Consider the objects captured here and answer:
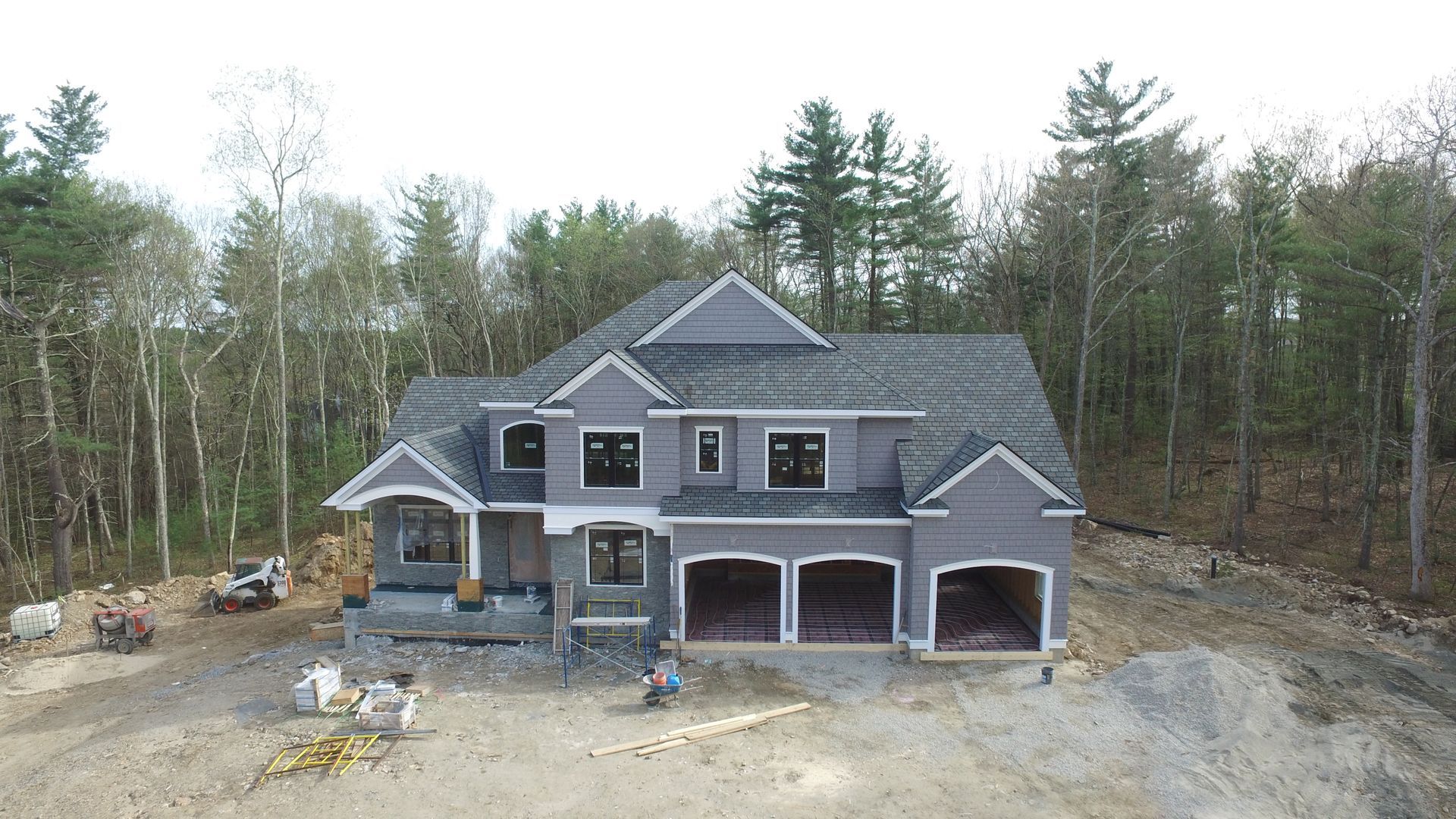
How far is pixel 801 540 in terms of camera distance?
50.3ft

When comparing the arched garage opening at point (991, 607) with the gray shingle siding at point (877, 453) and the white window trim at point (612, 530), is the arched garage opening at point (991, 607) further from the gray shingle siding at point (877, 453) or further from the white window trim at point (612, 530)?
the white window trim at point (612, 530)

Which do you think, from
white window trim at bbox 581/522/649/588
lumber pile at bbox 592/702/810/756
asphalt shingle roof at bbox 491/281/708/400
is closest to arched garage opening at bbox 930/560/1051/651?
lumber pile at bbox 592/702/810/756

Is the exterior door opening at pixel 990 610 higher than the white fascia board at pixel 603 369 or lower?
lower

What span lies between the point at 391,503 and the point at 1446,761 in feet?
72.0

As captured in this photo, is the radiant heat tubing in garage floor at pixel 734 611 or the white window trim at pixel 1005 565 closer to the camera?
the white window trim at pixel 1005 565

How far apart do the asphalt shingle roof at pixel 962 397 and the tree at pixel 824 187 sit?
48.5 ft

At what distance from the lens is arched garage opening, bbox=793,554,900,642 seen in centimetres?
1545

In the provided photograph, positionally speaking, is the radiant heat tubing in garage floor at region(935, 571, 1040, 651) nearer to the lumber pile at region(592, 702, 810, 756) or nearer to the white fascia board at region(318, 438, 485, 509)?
the lumber pile at region(592, 702, 810, 756)

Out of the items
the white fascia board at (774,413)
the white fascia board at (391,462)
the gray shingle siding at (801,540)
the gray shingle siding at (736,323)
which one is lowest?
the gray shingle siding at (801,540)

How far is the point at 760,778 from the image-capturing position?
10.7 m

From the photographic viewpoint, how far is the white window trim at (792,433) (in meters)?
16.0

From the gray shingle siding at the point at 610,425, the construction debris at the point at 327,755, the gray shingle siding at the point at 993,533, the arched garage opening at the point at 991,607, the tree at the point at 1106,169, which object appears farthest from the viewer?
the tree at the point at 1106,169

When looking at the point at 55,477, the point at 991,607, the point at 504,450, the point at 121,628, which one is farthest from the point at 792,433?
the point at 55,477

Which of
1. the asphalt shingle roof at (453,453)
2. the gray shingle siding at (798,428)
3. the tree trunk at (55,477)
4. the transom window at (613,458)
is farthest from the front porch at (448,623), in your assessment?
the tree trunk at (55,477)
